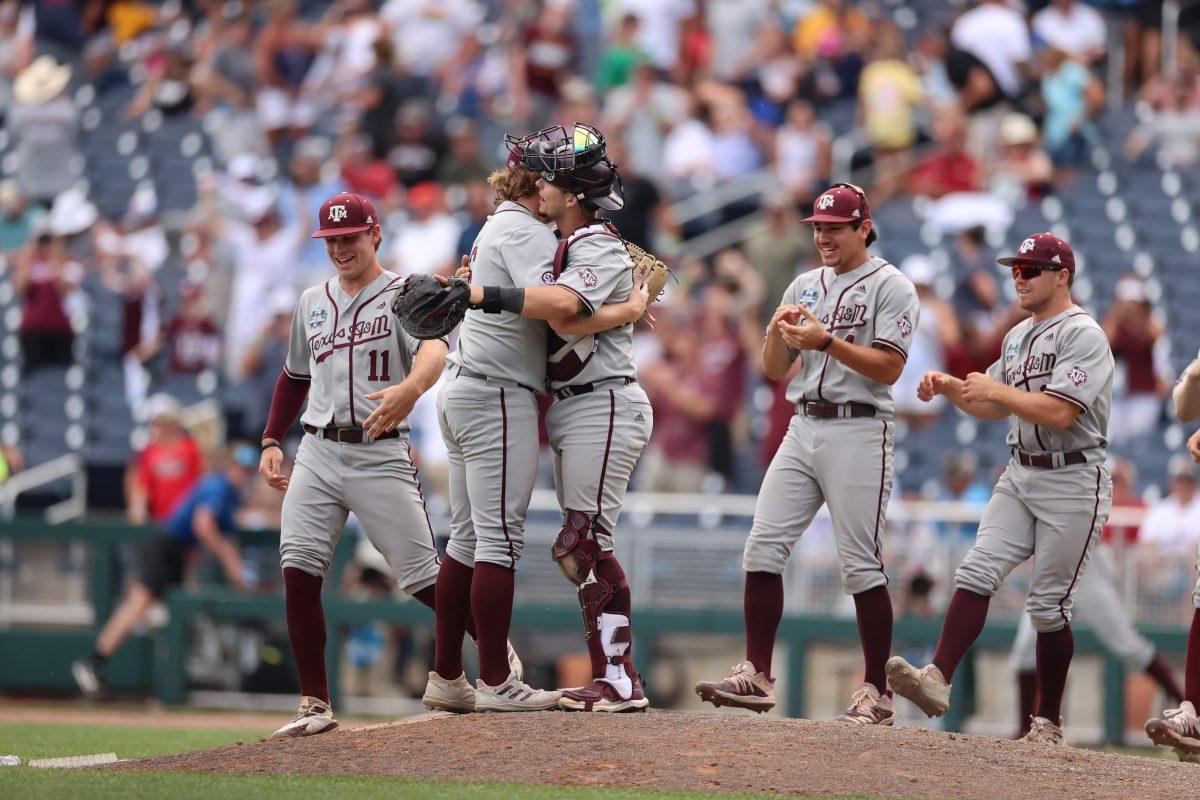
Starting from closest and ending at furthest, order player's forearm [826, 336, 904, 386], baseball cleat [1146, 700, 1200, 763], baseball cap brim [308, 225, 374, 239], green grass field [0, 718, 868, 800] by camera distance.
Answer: green grass field [0, 718, 868, 800], player's forearm [826, 336, 904, 386], baseball cap brim [308, 225, 374, 239], baseball cleat [1146, 700, 1200, 763]

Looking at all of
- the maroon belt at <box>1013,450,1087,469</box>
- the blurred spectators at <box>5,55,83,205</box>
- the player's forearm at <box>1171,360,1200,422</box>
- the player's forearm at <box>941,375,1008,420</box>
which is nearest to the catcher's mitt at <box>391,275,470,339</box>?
the player's forearm at <box>941,375,1008,420</box>

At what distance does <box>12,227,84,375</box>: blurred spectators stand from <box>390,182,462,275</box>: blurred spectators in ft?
9.50

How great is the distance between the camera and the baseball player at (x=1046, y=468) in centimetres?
725

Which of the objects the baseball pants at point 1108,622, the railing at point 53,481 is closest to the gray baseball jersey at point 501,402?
the baseball pants at point 1108,622

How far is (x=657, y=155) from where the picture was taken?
15.3m

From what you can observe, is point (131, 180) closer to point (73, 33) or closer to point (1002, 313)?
point (73, 33)

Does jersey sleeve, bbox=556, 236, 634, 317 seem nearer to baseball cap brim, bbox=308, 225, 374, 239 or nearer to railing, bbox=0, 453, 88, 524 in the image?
baseball cap brim, bbox=308, 225, 374, 239

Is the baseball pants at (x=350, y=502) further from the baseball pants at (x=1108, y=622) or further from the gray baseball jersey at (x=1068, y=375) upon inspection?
the baseball pants at (x=1108, y=622)

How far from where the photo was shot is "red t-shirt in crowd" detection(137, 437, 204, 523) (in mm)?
12922

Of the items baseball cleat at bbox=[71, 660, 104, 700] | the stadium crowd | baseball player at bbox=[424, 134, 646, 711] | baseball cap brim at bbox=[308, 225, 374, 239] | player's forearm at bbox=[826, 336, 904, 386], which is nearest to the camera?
baseball player at bbox=[424, 134, 646, 711]

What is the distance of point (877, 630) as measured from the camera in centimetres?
724

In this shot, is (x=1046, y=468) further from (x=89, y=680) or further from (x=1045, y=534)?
(x=89, y=680)

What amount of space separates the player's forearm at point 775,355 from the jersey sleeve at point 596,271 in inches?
32.2

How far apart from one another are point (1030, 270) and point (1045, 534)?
3.50 ft
